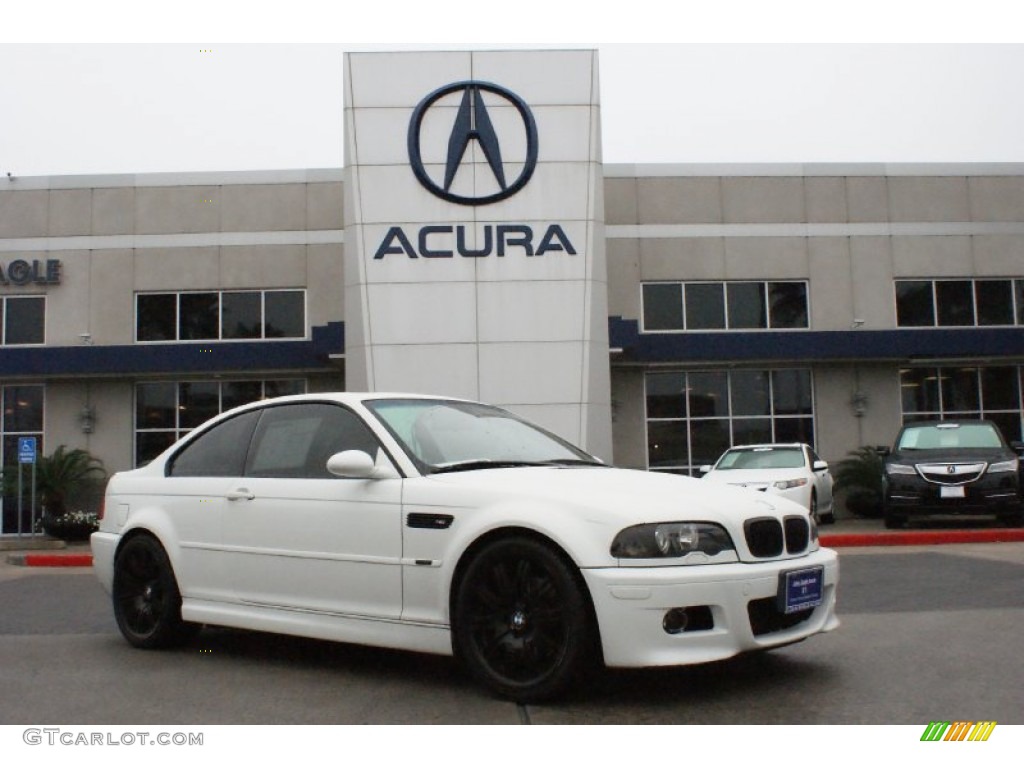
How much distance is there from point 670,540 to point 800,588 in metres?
0.75

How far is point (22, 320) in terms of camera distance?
23703 millimetres

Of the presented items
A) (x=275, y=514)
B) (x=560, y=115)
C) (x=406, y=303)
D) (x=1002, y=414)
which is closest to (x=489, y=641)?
(x=275, y=514)

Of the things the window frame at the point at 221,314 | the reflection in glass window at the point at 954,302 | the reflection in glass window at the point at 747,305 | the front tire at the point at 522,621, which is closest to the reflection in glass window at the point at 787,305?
the reflection in glass window at the point at 747,305

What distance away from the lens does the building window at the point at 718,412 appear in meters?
23.6

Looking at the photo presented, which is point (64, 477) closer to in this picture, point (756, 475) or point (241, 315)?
point (241, 315)

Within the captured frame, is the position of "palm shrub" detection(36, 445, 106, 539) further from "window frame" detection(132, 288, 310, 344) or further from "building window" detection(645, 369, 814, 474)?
"building window" detection(645, 369, 814, 474)

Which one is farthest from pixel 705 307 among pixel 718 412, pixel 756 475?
pixel 756 475

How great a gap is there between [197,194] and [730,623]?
21553 millimetres

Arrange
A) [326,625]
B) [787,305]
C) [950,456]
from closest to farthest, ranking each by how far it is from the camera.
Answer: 1. [326,625]
2. [950,456]
3. [787,305]

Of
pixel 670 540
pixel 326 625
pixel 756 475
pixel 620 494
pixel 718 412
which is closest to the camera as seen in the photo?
pixel 670 540

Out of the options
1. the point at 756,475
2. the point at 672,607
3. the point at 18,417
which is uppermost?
the point at 18,417

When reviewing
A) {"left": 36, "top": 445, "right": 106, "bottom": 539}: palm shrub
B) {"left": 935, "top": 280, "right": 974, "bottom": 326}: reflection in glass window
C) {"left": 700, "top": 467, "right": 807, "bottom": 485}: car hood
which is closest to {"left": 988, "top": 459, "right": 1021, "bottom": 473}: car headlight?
{"left": 700, "top": 467, "right": 807, "bottom": 485}: car hood

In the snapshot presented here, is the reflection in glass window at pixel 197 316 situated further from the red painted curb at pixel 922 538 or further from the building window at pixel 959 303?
the building window at pixel 959 303

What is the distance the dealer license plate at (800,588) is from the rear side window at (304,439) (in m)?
2.14
